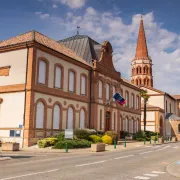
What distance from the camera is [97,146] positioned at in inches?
993

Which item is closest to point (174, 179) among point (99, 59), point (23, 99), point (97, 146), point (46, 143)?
point (97, 146)

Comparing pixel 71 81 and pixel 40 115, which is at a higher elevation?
pixel 71 81

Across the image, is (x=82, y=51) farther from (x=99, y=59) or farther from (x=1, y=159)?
(x=1, y=159)

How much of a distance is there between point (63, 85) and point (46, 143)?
28.5ft

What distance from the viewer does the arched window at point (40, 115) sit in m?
29.5

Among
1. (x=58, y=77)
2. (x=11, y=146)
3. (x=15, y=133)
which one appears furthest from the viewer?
(x=58, y=77)

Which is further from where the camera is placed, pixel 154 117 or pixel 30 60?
pixel 154 117

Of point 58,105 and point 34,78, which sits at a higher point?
point 34,78

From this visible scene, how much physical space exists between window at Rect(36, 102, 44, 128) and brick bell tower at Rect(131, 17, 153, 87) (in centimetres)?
6425

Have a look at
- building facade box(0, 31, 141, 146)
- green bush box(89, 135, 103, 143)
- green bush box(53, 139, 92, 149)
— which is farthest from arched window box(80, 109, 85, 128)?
green bush box(53, 139, 92, 149)

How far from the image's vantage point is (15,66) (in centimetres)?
3039

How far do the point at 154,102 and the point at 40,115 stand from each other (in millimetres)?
48490

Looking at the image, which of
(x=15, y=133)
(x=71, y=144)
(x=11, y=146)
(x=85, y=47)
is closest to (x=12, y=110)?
(x=15, y=133)

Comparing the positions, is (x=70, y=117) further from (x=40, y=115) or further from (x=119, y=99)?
(x=119, y=99)
